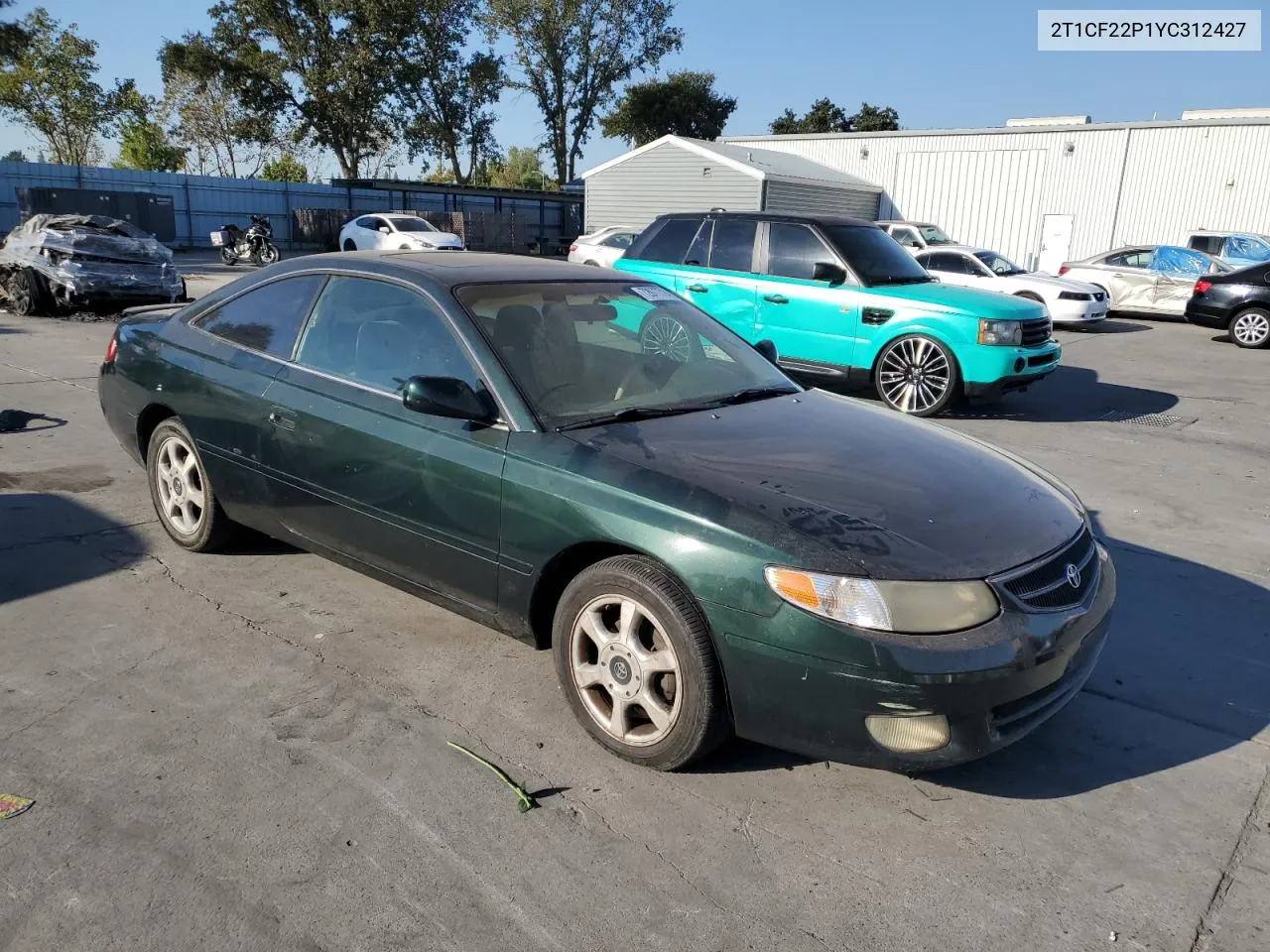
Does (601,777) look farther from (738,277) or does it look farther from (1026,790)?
(738,277)

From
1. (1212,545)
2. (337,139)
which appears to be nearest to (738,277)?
(1212,545)

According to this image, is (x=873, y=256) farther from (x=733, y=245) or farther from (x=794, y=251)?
(x=733, y=245)

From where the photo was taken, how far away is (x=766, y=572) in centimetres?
270

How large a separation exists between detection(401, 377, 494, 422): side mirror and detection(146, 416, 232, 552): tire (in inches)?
67.7

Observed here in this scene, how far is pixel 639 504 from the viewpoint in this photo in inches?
116

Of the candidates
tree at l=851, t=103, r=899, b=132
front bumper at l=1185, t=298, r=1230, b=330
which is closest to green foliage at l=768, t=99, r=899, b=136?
tree at l=851, t=103, r=899, b=132

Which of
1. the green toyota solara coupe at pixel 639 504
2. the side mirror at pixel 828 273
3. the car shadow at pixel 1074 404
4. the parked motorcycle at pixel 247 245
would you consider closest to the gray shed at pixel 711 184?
the parked motorcycle at pixel 247 245

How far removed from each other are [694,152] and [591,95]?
28107mm

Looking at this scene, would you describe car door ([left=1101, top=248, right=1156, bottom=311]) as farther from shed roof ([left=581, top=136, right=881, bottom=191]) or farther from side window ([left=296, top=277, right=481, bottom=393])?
side window ([left=296, top=277, right=481, bottom=393])

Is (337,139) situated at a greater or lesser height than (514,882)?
greater

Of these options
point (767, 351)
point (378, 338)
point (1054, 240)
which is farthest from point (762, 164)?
point (378, 338)

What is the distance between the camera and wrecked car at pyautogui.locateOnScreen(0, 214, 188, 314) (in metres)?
14.1

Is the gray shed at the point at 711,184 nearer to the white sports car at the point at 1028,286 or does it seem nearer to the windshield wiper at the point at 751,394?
the white sports car at the point at 1028,286

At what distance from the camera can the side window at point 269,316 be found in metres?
4.25
